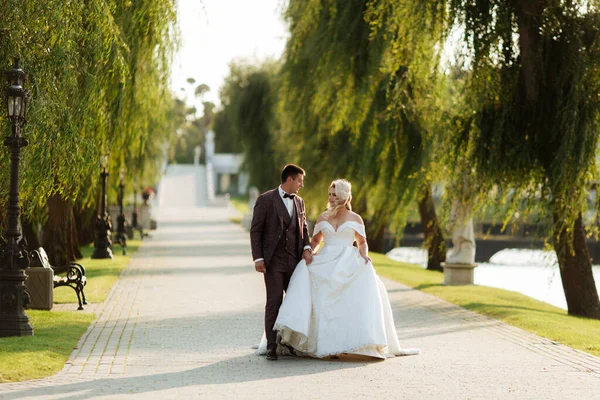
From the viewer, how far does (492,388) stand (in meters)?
9.22

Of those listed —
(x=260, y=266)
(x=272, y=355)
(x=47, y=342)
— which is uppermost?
(x=260, y=266)

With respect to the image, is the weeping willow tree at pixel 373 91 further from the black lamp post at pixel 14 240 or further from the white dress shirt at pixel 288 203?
the black lamp post at pixel 14 240

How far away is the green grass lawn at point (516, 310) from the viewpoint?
43.6 feet

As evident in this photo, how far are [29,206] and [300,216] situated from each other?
443cm

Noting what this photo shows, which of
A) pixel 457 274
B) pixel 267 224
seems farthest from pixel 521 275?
pixel 267 224

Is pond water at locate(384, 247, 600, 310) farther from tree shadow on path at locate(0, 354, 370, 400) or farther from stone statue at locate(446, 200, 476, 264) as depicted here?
tree shadow on path at locate(0, 354, 370, 400)

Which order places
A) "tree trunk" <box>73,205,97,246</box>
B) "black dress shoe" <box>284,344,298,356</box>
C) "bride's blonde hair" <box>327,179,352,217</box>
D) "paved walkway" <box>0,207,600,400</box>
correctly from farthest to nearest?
"tree trunk" <box>73,205,97,246</box>, "bride's blonde hair" <box>327,179,352,217</box>, "black dress shoe" <box>284,344,298,356</box>, "paved walkway" <box>0,207,600,400</box>

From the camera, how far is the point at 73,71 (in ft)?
43.9

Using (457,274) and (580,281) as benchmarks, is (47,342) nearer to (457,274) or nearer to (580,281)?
(580,281)

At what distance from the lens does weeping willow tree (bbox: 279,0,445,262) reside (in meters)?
20.1

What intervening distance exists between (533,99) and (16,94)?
824cm

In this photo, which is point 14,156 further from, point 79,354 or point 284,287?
point 284,287

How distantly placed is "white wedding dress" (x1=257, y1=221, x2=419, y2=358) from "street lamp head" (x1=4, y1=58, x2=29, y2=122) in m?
3.48

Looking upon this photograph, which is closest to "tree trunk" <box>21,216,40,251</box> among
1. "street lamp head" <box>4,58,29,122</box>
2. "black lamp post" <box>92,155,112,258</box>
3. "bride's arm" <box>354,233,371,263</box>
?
"black lamp post" <box>92,155,112,258</box>
